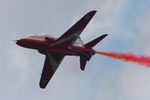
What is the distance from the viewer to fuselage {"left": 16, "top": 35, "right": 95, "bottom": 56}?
344 feet

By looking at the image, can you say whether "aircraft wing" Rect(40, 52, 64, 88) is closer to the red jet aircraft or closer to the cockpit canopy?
the red jet aircraft

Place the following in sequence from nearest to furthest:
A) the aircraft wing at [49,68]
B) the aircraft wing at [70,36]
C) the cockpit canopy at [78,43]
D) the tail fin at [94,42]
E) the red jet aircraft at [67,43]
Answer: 1. the red jet aircraft at [67,43]
2. the aircraft wing at [70,36]
3. the tail fin at [94,42]
4. the cockpit canopy at [78,43]
5. the aircraft wing at [49,68]

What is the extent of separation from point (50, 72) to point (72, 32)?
1341 centimetres

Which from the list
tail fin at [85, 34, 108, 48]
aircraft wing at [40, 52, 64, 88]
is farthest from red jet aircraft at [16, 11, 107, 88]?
aircraft wing at [40, 52, 64, 88]

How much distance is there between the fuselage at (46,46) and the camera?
105 meters

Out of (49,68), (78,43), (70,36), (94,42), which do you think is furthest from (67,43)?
(49,68)

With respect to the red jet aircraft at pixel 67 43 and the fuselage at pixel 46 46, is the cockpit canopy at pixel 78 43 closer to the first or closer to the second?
the red jet aircraft at pixel 67 43

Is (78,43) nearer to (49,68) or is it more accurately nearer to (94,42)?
(94,42)

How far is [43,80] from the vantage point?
381 ft

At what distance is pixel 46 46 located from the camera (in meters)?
106

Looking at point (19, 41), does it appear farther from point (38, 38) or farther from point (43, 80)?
point (43, 80)

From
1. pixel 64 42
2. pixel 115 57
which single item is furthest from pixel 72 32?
pixel 115 57

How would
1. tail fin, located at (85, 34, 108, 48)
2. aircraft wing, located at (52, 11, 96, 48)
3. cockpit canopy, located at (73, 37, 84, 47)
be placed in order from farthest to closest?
cockpit canopy, located at (73, 37, 84, 47), tail fin, located at (85, 34, 108, 48), aircraft wing, located at (52, 11, 96, 48)

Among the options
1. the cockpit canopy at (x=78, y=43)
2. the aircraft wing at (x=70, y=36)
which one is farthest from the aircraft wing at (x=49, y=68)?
the aircraft wing at (x=70, y=36)
